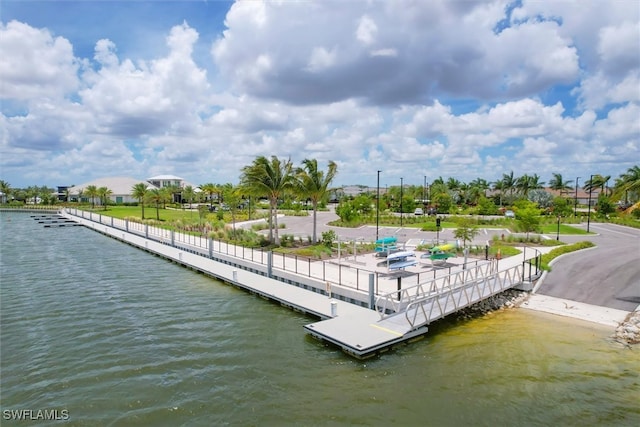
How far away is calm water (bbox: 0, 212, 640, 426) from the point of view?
1009 cm

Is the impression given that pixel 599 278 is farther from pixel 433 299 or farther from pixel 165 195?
pixel 165 195

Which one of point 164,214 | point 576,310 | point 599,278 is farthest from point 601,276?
point 164,214

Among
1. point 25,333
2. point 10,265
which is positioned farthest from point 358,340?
point 10,265

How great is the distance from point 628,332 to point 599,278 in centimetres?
773

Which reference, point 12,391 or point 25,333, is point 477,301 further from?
point 25,333

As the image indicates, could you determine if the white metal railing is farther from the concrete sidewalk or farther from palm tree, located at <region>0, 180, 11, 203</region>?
palm tree, located at <region>0, 180, 11, 203</region>

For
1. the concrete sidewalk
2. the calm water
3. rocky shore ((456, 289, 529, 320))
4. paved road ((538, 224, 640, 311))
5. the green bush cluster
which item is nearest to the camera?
the calm water

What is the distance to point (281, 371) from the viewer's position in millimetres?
12234

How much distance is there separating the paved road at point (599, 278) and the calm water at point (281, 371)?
332cm

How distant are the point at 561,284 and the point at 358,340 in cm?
1284

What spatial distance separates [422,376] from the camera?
464 inches

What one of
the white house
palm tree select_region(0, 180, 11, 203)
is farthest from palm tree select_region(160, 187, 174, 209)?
palm tree select_region(0, 180, 11, 203)

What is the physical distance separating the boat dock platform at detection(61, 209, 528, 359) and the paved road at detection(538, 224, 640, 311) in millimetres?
1970

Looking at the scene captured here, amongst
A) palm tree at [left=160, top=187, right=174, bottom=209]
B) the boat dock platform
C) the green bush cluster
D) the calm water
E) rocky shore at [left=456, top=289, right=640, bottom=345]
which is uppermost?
palm tree at [left=160, top=187, right=174, bottom=209]
